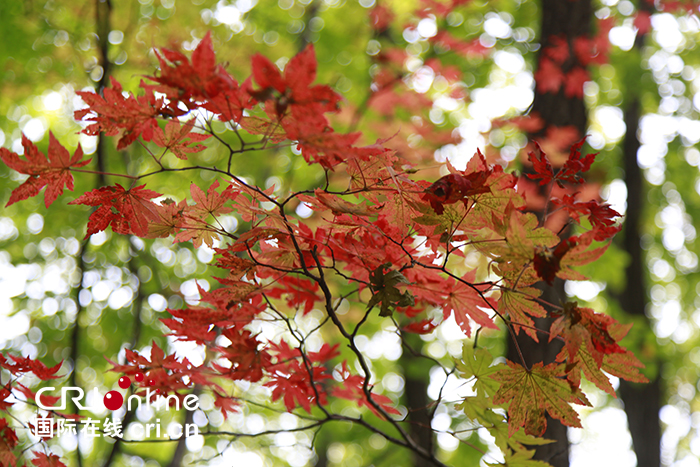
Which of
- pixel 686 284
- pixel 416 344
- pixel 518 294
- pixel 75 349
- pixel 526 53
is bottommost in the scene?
pixel 686 284

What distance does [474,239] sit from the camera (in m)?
1.11

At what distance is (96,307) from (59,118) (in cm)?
203

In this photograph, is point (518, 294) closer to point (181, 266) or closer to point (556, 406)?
point (556, 406)

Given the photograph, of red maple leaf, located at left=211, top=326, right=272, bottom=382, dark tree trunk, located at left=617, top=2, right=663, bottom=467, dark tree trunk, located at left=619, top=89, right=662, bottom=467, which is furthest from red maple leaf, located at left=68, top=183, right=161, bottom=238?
dark tree trunk, located at left=619, top=89, right=662, bottom=467

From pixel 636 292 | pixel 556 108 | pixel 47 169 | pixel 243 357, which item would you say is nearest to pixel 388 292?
pixel 243 357

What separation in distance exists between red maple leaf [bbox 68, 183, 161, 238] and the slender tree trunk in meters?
1.77

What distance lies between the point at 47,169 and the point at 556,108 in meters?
2.85

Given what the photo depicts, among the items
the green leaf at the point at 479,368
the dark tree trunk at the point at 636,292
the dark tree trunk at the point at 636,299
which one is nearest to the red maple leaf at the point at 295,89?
the green leaf at the point at 479,368

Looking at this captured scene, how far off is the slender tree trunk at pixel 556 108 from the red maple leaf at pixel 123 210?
177 centimetres

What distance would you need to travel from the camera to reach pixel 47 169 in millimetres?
1057

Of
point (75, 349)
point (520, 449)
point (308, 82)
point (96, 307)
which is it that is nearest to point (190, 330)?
point (308, 82)

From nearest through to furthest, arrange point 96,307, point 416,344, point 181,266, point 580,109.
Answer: point 580,109
point 96,307
point 181,266
point 416,344

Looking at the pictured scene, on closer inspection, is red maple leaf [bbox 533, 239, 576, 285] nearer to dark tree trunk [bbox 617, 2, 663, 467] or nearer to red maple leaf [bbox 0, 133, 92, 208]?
red maple leaf [bbox 0, 133, 92, 208]

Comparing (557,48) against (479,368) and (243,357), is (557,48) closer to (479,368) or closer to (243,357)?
(479,368)
